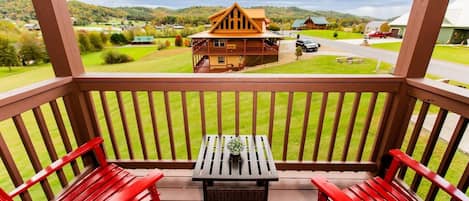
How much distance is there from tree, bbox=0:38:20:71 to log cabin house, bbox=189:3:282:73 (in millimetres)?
1265

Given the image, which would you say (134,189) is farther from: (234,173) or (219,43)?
(219,43)

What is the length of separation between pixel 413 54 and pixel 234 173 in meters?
1.63

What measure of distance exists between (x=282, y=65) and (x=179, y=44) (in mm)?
865

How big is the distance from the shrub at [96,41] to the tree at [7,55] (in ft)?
1.59

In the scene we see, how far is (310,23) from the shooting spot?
1.77 metres

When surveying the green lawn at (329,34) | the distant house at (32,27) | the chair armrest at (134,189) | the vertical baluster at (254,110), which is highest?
the distant house at (32,27)

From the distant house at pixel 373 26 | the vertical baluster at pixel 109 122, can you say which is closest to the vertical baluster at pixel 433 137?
the distant house at pixel 373 26

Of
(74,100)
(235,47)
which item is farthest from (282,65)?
(74,100)

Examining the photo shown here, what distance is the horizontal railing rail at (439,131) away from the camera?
4.84 feet

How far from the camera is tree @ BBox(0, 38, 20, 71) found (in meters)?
1.51

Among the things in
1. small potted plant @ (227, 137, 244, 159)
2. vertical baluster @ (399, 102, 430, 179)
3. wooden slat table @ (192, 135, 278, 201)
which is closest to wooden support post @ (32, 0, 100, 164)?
wooden slat table @ (192, 135, 278, 201)

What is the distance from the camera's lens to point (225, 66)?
5.94 ft

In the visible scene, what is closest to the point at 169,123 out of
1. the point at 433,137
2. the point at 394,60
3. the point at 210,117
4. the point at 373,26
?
the point at 210,117

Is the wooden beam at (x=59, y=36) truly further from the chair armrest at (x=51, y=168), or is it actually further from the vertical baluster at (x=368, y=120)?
the vertical baluster at (x=368, y=120)
